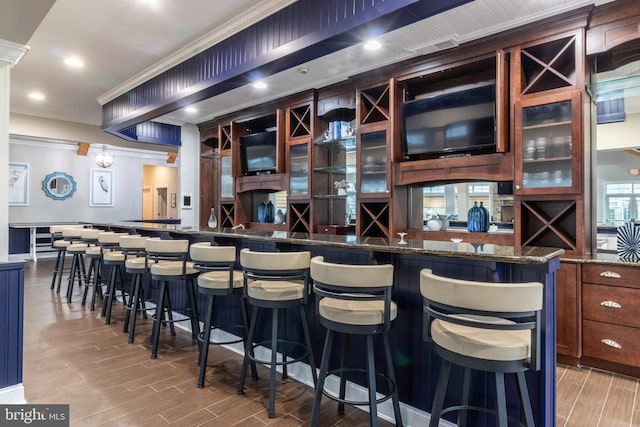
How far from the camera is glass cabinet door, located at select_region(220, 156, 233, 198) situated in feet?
20.5

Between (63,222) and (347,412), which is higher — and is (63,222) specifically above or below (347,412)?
above

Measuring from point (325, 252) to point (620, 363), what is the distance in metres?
2.38

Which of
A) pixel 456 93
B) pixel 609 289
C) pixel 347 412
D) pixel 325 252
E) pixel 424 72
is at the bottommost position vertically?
pixel 347 412

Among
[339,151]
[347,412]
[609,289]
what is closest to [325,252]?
[347,412]

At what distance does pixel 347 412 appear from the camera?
7.30 ft

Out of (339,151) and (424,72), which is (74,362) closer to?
(339,151)

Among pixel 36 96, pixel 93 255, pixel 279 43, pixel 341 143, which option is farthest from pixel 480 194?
pixel 36 96

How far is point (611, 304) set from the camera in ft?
9.03

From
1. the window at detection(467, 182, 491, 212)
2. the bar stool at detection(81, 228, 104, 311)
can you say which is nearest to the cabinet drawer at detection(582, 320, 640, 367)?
the window at detection(467, 182, 491, 212)

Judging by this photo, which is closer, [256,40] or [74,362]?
[74,362]

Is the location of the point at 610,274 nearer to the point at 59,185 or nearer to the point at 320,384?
the point at 320,384

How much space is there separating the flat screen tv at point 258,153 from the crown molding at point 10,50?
3449mm

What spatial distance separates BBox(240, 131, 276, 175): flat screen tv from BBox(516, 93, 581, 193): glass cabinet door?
3404 millimetres

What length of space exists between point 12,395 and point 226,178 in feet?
14.7
